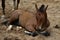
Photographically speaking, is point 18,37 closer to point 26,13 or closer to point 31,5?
point 26,13

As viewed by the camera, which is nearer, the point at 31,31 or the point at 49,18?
the point at 31,31

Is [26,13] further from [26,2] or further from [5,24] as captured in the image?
[26,2]

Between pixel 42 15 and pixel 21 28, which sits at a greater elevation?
pixel 42 15

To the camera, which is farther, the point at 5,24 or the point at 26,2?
the point at 26,2

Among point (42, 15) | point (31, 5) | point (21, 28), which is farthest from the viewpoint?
point (31, 5)

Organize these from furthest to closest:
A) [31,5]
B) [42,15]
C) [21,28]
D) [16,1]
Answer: [31,5] < [16,1] < [21,28] < [42,15]

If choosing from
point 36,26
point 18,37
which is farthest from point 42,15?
point 18,37

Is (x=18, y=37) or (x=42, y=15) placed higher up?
(x=42, y=15)

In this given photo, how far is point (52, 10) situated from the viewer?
8977mm

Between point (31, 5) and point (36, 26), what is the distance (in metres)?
3.08

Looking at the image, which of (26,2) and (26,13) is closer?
(26,13)

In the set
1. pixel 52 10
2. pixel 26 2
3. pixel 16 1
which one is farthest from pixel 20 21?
pixel 26 2

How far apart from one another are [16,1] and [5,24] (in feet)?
4.66

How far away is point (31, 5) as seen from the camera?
374 inches
